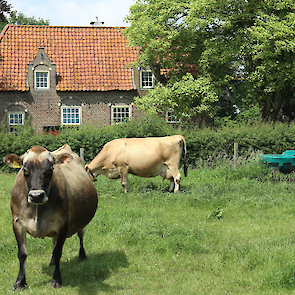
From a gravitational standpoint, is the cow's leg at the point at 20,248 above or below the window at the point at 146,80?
below

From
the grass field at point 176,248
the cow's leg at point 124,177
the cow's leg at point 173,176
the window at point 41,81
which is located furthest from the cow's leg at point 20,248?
the window at point 41,81

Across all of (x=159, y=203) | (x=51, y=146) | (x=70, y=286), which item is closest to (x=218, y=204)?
(x=159, y=203)

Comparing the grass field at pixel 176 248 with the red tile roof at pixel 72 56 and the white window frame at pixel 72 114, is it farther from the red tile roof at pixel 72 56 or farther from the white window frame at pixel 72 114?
the red tile roof at pixel 72 56

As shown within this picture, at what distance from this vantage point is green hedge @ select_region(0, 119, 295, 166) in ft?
62.4

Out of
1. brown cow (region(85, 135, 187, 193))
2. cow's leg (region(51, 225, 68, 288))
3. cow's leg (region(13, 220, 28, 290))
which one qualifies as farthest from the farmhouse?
cow's leg (region(13, 220, 28, 290))

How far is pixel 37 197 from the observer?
16.2 ft

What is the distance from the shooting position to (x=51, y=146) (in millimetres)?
19094

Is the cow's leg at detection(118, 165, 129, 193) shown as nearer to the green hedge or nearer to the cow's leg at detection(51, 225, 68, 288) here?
the green hedge

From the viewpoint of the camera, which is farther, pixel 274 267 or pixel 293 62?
pixel 293 62

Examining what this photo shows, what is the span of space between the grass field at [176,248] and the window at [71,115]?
1979 cm

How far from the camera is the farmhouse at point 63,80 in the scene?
3081cm

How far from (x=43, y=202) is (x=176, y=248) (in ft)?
10.8

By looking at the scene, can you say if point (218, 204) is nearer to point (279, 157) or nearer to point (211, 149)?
point (279, 157)

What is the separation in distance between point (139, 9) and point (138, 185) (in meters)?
15.3
